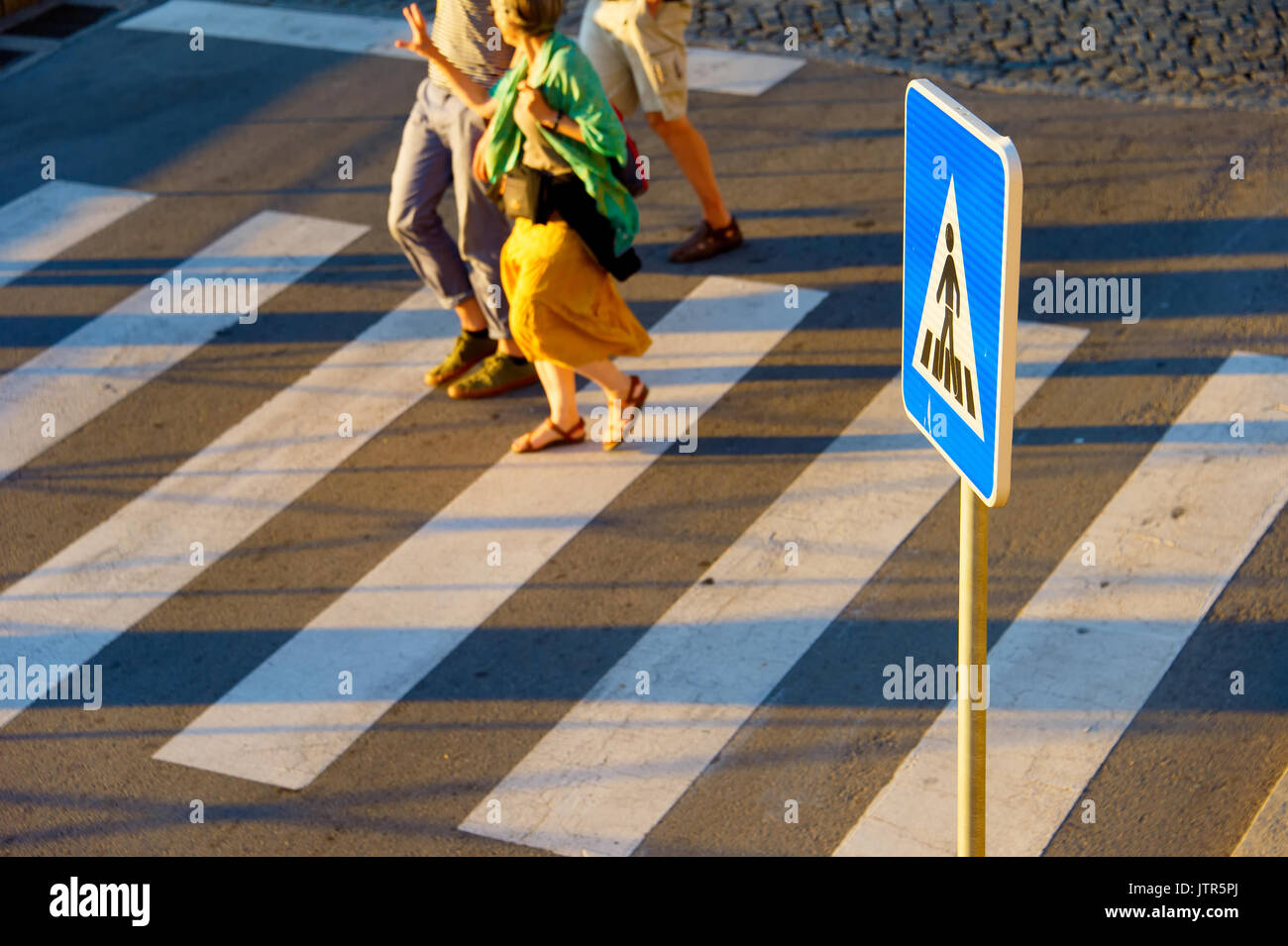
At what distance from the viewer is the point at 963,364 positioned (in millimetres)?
3965

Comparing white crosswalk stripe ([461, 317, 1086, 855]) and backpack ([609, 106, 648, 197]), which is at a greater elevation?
backpack ([609, 106, 648, 197])

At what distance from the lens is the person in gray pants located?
26.5ft

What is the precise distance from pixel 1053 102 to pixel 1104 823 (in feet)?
20.6

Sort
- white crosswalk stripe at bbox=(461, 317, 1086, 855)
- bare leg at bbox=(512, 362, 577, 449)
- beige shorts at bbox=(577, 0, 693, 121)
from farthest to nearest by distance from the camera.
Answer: beige shorts at bbox=(577, 0, 693, 121) < bare leg at bbox=(512, 362, 577, 449) < white crosswalk stripe at bbox=(461, 317, 1086, 855)

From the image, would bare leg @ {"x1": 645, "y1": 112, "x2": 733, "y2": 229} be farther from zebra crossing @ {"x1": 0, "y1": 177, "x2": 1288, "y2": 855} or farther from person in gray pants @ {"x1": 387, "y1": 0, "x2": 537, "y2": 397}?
person in gray pants @ {"x1": 387, "y1": 0, "x2": 537, "y2": 397}

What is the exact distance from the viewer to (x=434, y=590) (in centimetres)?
728

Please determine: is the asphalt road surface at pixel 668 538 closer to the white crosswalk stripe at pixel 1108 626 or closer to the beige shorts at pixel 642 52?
the white crosswalk stripe at pixel 1108 626

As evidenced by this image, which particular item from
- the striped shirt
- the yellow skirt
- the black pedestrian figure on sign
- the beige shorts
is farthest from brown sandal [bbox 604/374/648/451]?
the black pedestrian figure on sign

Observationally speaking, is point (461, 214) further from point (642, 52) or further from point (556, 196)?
point (642, 52)

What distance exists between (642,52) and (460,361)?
6.37 feet

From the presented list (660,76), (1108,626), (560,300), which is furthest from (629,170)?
(1108,626)

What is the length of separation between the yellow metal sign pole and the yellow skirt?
369 centimetres

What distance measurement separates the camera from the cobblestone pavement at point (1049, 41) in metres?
11.1
